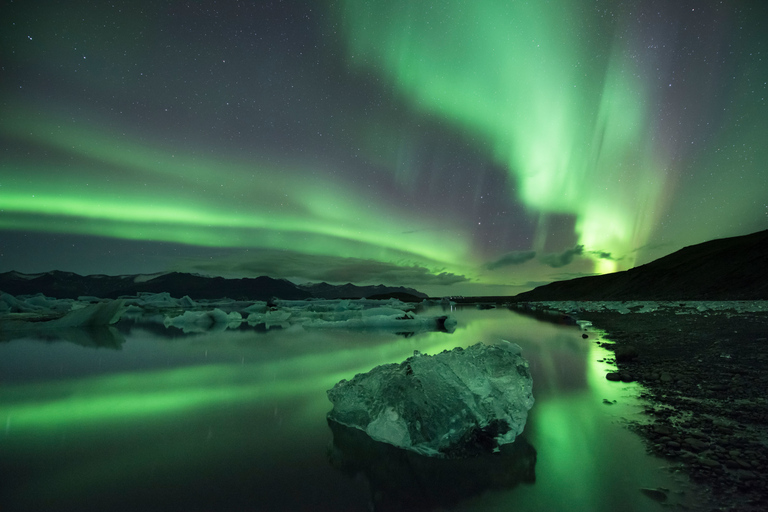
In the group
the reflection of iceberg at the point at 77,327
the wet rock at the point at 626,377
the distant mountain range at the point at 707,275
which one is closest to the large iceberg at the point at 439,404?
the wet rock at the point at 626,377

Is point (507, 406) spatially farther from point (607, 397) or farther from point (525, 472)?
point (607, 397)

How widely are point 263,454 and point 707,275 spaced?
9704 centimetres

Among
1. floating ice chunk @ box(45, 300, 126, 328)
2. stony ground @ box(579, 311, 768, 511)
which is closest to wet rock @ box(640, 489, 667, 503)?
stony ground @ box(579, 311, 768, 511)

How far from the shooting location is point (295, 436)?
470cm

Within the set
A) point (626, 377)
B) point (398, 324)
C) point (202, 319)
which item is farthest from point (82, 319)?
point (626, 377)

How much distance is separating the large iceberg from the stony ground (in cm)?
170

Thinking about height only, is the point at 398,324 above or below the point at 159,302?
above

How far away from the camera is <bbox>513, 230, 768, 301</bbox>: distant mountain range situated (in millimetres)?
57438

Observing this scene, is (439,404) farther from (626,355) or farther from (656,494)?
(626,355)

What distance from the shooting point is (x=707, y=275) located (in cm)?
7138

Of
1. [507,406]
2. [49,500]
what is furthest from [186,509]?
[507,406]

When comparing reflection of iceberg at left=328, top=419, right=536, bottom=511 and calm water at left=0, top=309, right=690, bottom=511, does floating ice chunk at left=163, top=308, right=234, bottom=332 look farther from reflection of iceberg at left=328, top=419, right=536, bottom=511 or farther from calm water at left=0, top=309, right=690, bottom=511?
reflection of iceberg at left=328, top=419, right=536, bottom=511

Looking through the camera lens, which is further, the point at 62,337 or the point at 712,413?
the point at 62,337

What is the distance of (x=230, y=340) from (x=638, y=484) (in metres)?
15.4
